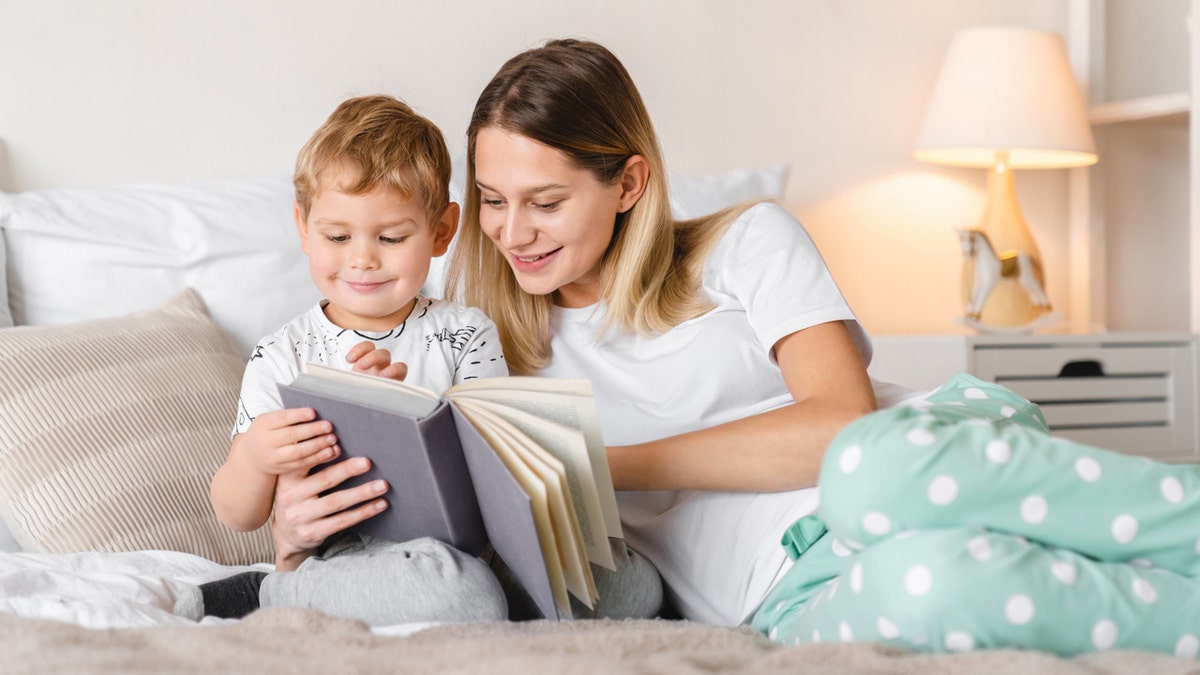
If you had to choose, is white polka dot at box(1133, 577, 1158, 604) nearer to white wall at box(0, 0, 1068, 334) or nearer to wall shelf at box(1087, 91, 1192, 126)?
white wall at box(0, 0, 1068, 334)

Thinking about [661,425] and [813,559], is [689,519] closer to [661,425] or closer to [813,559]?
[661,425]

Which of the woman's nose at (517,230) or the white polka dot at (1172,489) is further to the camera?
the woman's nose at (517,230)

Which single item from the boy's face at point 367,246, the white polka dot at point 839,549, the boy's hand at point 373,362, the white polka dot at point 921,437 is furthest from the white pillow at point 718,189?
the white polka dot at point 921,437

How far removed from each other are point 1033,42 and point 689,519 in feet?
5.68

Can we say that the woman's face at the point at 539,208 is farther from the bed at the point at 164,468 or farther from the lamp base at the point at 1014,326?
the lamp base at the point at 1014,326

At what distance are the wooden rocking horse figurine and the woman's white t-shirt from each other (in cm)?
124

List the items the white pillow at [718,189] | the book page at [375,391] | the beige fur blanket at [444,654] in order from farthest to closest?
the white pillow at [718,189] → the book page at [375,391] → the beige fur blanket at [444,654]

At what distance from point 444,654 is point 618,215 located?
76 centimetres

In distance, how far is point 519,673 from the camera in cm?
68

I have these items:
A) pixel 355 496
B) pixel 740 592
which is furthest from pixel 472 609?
pixel 740 592

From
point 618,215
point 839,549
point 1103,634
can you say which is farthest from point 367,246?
point 1103,634

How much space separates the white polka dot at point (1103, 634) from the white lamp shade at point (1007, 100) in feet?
5.87

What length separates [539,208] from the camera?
131 cm

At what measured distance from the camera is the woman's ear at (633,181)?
54.0 inches
